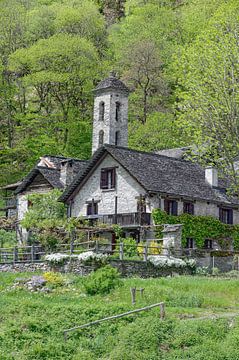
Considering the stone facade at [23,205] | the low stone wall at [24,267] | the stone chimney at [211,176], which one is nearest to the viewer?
the low stone wall at [24,267]

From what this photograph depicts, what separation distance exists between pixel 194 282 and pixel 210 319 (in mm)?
8069

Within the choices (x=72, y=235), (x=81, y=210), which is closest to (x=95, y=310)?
(x=72, y=235)

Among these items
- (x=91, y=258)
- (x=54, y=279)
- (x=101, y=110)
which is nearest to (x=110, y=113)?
(x=101, y=110)

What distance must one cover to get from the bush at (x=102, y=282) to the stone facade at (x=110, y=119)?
97.9 ft

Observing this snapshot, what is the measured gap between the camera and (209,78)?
116ft

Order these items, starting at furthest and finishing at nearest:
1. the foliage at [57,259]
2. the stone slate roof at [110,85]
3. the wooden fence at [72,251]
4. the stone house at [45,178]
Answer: the stone slate roof at [110,85] → the stone house at [45,178] → the wooden fence at [72,251] → the foliage at [57,259]

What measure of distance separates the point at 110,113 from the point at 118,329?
1507 inches

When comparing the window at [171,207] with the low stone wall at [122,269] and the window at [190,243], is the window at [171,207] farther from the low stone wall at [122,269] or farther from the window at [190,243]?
the low stone wall at [122,269]

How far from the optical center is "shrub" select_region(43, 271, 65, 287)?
31442 millimetres

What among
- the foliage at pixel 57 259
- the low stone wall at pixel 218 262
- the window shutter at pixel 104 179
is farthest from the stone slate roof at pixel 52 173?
the foliage at pixel 57 259

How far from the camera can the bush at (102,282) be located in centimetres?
2934

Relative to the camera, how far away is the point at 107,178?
50.4 m

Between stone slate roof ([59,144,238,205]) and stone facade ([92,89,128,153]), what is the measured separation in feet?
28.8

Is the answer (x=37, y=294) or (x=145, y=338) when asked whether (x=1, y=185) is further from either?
(x=145, y=338)
